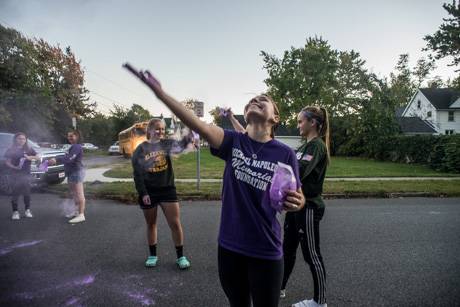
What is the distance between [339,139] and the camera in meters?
33.8

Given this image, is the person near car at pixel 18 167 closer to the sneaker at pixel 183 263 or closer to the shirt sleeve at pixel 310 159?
the sneaker at pixel 183 263

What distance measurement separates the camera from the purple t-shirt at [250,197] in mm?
1865

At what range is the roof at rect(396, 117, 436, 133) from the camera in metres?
40.5

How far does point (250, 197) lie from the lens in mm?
1908

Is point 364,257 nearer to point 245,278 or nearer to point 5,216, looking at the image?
point 245,278

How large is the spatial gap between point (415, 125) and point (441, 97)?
216 inches

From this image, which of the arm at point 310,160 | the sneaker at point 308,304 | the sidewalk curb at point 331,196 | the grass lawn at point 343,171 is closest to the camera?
the arm at point 310,160

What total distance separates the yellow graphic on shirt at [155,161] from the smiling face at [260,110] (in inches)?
81.7

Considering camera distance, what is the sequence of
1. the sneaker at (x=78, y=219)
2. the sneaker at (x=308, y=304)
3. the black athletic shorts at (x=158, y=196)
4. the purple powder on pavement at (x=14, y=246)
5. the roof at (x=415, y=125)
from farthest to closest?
the roof at (x=415, y=125) < the sneaker at (x=78, y=219) < the purple powder on pavement at (x=14, y=246) < the black athletic shorts at (x=158, y=196) < the sneaker at (x=308, y=304)

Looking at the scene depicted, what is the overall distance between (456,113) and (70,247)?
48.6m

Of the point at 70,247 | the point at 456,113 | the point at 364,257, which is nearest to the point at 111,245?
the point at 70,247

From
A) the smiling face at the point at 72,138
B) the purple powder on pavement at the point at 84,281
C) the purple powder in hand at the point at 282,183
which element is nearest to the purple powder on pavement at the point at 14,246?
the purple powder on pavement at the point at 84,281

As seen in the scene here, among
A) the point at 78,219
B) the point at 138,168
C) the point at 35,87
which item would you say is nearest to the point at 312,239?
the point at 138,168

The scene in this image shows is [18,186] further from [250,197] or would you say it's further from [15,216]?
[250,197]
